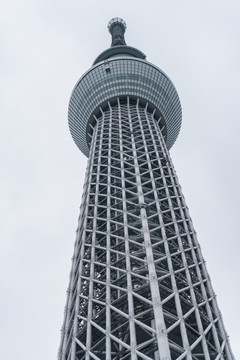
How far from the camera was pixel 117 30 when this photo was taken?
9712 cm

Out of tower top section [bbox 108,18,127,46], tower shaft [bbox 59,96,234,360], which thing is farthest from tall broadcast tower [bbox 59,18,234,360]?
tower top section [bbox 108,18,127,46]

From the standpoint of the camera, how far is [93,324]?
3609 centimetres

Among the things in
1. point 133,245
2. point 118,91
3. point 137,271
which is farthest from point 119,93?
point 137,271

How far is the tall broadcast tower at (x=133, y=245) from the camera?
34.4 metres

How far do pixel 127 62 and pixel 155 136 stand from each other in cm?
1605

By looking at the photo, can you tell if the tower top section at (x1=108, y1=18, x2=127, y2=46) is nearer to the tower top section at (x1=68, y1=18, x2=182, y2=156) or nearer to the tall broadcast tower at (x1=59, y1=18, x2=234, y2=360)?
the tower top section at (x1=68, y1=18, x2=182, y2=156)

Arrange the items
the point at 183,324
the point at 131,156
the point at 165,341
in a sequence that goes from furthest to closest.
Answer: the point at 131,156
the point at 183,324
the point at 165,341

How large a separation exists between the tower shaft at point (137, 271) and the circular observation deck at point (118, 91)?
490 inches

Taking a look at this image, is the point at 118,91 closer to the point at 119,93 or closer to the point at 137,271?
the point at 119,93

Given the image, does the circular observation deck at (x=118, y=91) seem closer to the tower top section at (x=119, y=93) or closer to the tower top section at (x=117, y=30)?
the tower top section at (x=119, y=93)

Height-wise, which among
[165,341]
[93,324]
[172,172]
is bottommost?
[165,341]

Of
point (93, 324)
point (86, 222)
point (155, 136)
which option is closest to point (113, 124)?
point (155, 136)

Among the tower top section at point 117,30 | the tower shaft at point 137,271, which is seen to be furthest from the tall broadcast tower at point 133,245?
the tower top section at point 117,30

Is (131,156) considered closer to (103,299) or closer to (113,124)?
(113,124)
